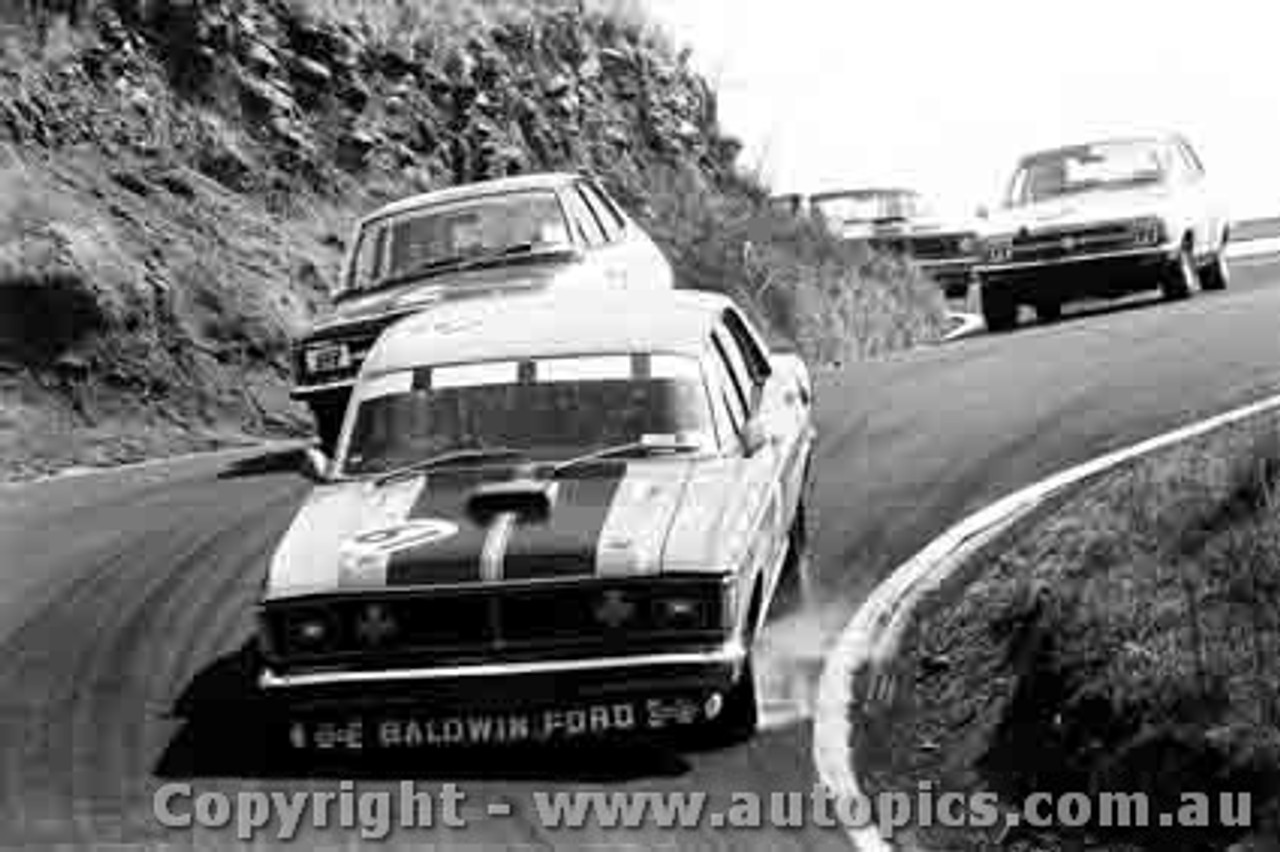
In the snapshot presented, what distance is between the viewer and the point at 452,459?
32.3ft

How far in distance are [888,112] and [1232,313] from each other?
42.1 metres

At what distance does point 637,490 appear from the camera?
9.42m

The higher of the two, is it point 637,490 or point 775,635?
point 637,490

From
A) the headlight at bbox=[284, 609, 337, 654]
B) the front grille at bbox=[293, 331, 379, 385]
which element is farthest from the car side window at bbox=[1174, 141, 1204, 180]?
the headlight at bbox=[284, 609, 337, 654]

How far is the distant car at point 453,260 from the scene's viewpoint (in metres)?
15.6

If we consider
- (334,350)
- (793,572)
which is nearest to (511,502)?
(793,572)

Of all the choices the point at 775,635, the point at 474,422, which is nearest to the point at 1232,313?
the point at 775,635

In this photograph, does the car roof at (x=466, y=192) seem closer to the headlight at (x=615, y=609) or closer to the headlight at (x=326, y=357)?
the headlight at (x=326, y=357)

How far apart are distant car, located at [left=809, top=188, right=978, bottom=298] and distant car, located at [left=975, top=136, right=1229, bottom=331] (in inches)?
289

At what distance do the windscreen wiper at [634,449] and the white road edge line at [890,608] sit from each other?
1.08m

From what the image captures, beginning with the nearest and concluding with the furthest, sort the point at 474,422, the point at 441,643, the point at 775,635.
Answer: the point at 441,643
the point at 474,422
the point at 775,635

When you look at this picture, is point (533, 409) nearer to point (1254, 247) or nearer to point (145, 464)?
point (145, 464)

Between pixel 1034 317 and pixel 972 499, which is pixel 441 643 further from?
pixel 1034 317

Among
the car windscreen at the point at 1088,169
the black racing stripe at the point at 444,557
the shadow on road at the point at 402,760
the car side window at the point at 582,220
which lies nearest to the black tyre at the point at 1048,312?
the car windscreen at the point at 1088,169
